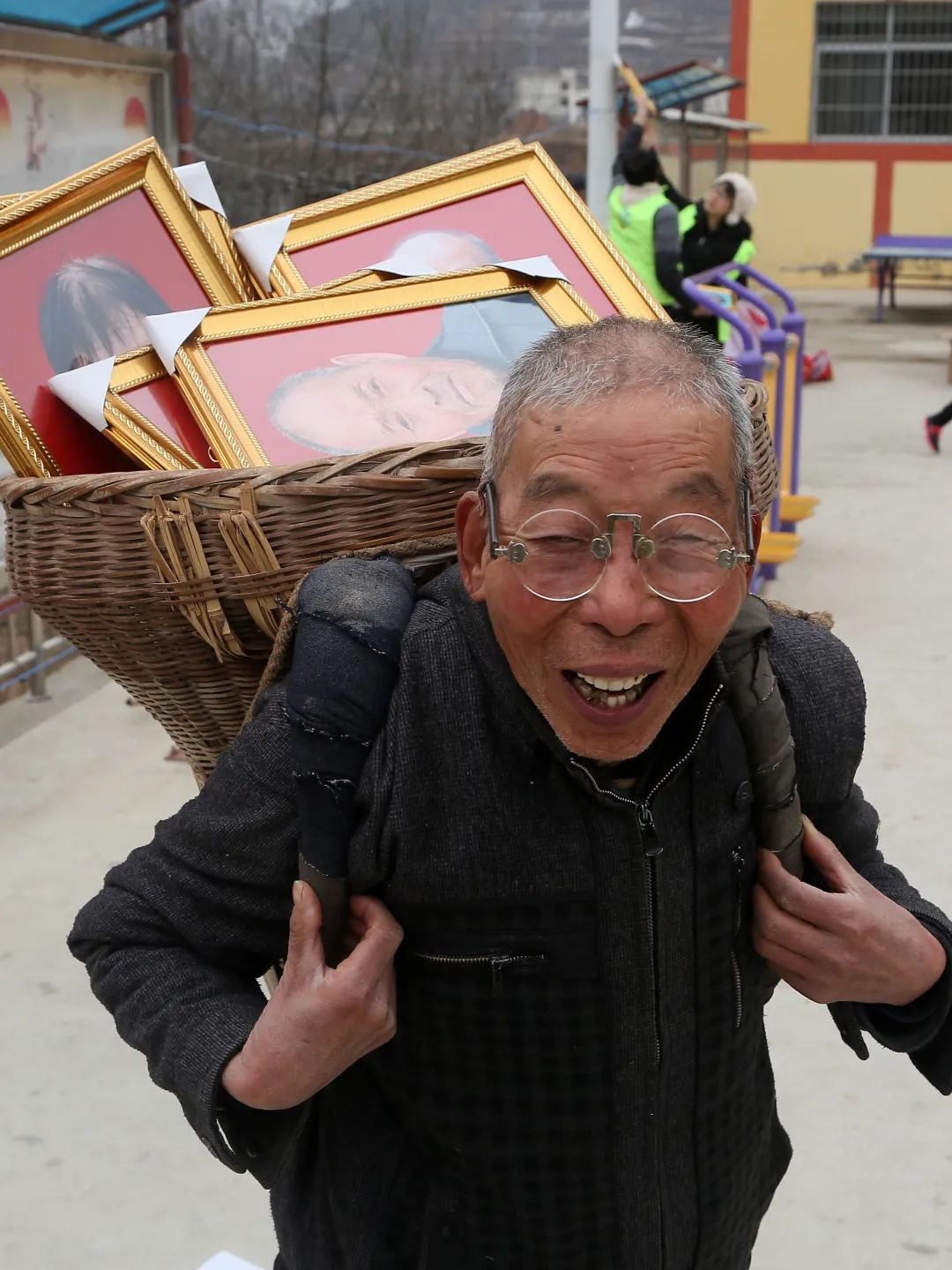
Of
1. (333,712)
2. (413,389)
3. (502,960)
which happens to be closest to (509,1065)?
(502,960)

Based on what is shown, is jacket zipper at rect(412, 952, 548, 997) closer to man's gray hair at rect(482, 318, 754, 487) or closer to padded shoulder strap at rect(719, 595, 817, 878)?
padded shoulder strap at rect(719, 595, 817, 878)

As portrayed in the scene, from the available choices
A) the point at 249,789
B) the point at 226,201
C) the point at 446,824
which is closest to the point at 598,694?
the point at 446,824

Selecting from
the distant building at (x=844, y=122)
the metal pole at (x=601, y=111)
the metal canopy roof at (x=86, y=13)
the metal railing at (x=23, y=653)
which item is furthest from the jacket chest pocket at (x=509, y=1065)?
the distant building at (x=844, y=122)

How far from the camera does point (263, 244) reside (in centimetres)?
173

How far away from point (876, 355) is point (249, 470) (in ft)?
45.2

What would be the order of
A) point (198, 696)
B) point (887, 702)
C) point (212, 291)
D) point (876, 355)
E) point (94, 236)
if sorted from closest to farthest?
1. point (198, 696)
2. point (94, 236)
3. point (212, 291)
4. point (887, 702)
5. point (876, 355)

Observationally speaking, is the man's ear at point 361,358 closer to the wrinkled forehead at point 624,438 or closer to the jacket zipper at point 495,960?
the wrinkled forehead at point 624,438

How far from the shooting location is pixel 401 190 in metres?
1.79

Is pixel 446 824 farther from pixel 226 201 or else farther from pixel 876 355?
pixel 876 355

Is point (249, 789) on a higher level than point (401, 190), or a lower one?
lower

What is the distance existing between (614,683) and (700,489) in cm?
15

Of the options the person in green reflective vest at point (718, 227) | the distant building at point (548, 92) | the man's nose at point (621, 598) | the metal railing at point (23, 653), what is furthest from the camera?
the distant building at point (548, 92)

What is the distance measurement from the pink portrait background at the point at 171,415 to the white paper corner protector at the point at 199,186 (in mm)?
410

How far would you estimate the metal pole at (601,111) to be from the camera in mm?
8516
